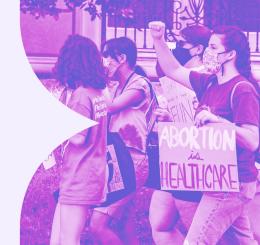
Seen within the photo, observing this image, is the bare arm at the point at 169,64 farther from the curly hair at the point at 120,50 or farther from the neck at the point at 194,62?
the curly hair at the point at 120,50

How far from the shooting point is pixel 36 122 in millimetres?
10258

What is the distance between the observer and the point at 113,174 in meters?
10.0

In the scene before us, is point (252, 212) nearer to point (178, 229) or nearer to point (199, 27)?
point (178, 229)

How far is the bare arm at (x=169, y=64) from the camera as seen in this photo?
9992mm

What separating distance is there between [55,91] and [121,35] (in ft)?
2.23

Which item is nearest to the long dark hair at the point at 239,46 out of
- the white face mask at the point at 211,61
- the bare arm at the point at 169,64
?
the white face mask at the point at 211,61

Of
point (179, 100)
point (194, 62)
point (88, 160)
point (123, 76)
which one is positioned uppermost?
point (194, 62)

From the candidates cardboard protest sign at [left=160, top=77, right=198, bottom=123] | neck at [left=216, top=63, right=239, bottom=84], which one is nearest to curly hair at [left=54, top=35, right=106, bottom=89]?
cardboard protest sign at [left=160, top=77, right=198, bottom=123]

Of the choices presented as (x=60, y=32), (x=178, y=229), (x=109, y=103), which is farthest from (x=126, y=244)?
(x=60, y=32)

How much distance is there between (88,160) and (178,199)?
77 cm

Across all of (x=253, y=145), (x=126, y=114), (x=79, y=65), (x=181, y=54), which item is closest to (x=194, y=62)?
(x=181, y=54)

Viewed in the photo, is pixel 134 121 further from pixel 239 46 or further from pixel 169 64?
pixel 239 46

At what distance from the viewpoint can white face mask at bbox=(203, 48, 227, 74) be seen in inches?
392

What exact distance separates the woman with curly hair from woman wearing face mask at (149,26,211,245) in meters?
0.44
